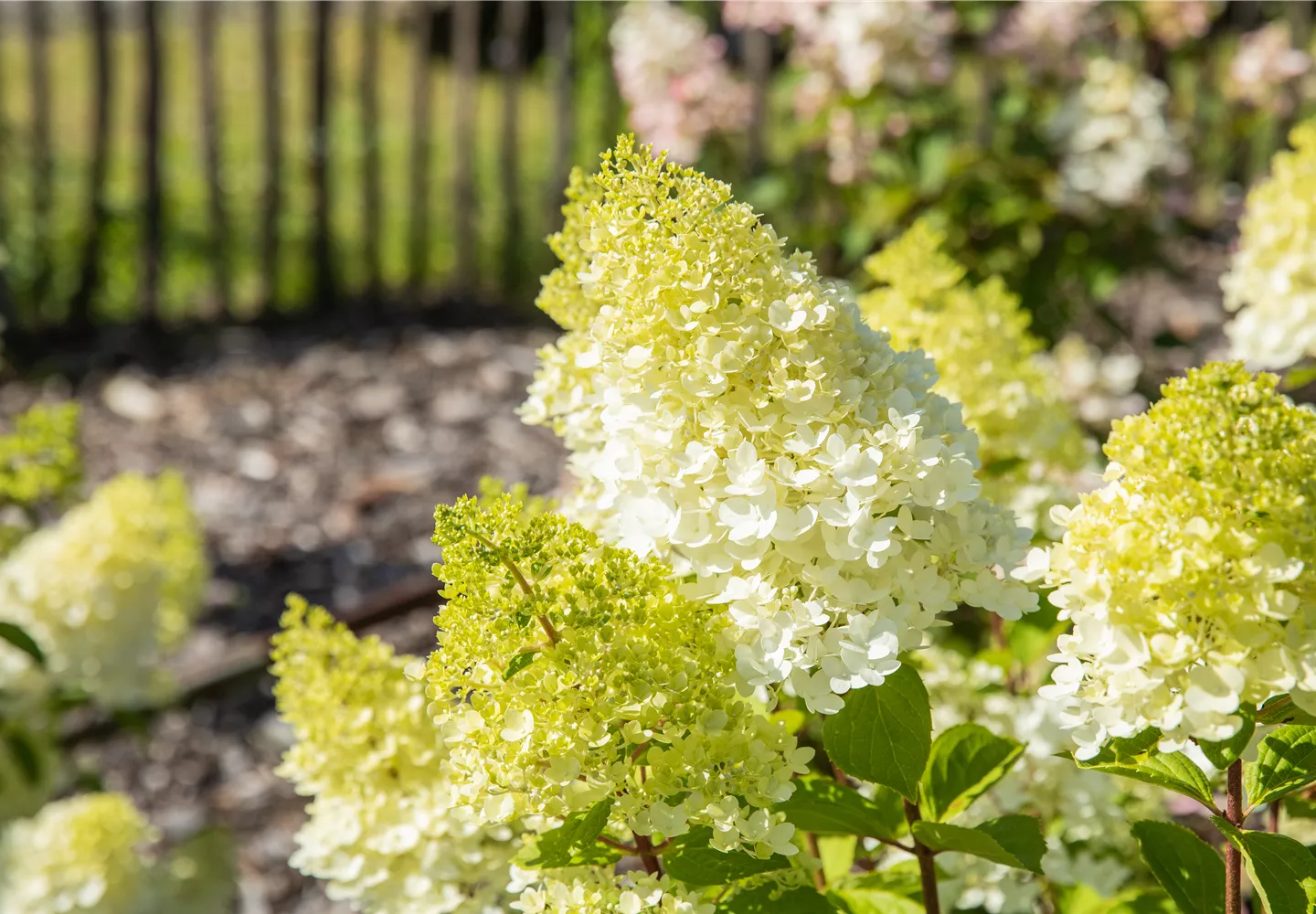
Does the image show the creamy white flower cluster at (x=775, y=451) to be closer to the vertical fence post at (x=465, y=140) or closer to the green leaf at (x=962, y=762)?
the green leaf at (x=962, y=762)

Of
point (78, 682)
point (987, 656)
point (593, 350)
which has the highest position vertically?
point (593, 350)

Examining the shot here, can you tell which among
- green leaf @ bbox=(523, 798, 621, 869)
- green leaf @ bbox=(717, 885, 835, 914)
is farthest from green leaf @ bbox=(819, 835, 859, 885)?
green leaf @ bbox=(523, 798, 621, 869)

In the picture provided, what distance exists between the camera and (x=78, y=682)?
2391 mm

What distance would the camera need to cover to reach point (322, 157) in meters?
5.14

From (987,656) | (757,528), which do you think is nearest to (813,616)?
(757,528)

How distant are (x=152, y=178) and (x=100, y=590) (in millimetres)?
3059

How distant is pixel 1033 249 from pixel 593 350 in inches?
104

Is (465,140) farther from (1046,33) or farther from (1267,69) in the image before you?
(1267,69)

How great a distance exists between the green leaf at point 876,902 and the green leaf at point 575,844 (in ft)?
0.84

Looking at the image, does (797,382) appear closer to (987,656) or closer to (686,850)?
(686,850)

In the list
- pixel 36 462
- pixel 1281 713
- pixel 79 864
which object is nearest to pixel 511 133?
pixel 36 462

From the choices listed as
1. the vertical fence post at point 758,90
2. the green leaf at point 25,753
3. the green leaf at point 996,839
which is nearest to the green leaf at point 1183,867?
the green leaf at point 996,839

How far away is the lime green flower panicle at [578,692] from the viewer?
0.91 meters

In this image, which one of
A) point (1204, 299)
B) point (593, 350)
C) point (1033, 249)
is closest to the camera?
point (593, 350)
